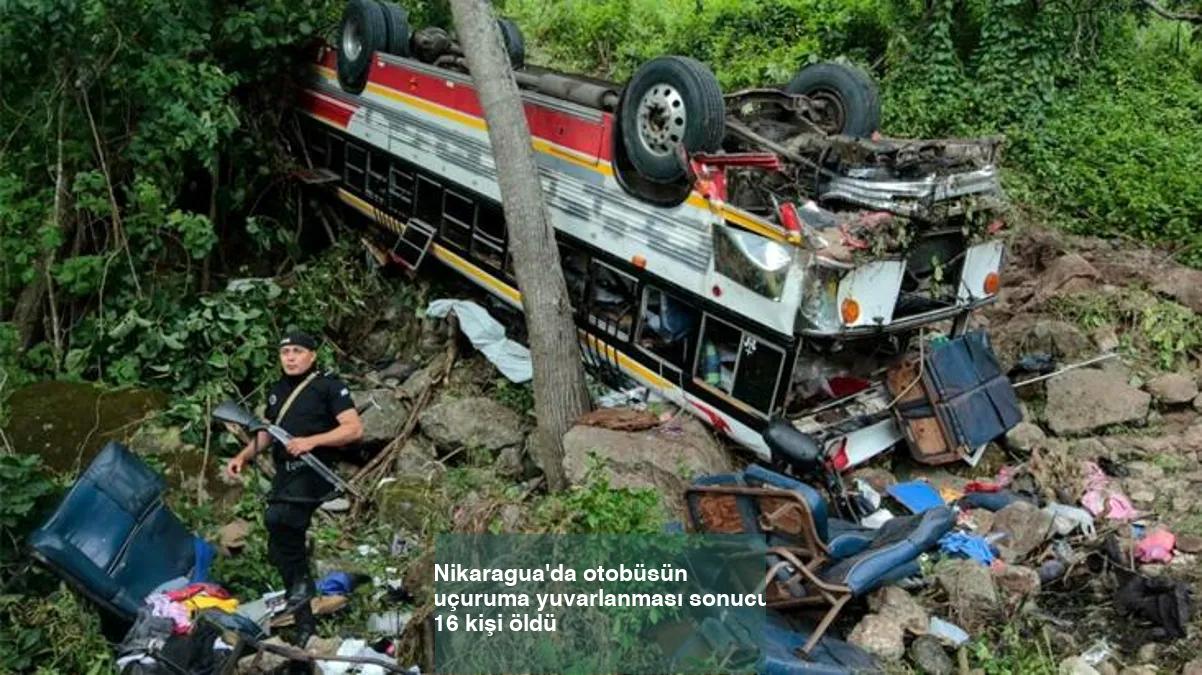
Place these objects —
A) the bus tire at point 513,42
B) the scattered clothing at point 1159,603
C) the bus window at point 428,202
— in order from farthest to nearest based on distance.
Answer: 1. the bus tire at point 513,42
2. the bus window at point 428,202
3. the scattered clothing at point 1159,603

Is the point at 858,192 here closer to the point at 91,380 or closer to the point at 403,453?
the point at 403,453

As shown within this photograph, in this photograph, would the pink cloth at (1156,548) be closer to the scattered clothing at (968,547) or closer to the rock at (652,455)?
the scattered clothing at (968,547)

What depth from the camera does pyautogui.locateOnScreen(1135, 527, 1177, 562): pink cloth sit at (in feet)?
19.0

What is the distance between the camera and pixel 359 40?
31.6 ft

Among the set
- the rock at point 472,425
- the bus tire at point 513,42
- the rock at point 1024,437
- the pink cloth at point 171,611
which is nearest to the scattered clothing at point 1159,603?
the rock at point 1024,437

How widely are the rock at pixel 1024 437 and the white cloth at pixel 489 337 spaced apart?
3.79 meters

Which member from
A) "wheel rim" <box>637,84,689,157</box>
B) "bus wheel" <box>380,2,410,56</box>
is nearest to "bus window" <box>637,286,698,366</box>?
"wheel rim" <box>637,84,689,157</box>

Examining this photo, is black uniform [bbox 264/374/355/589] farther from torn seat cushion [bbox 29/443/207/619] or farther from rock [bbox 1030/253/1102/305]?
rock [bbox 1030/253/1102/305]

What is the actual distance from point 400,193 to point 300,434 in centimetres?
475

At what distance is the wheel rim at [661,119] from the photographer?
252 inches

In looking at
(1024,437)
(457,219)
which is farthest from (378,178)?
(1024,437)

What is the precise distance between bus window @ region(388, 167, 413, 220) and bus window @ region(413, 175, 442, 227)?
0.48 ft

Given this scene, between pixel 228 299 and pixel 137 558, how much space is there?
13.5 ft

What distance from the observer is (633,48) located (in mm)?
15055
